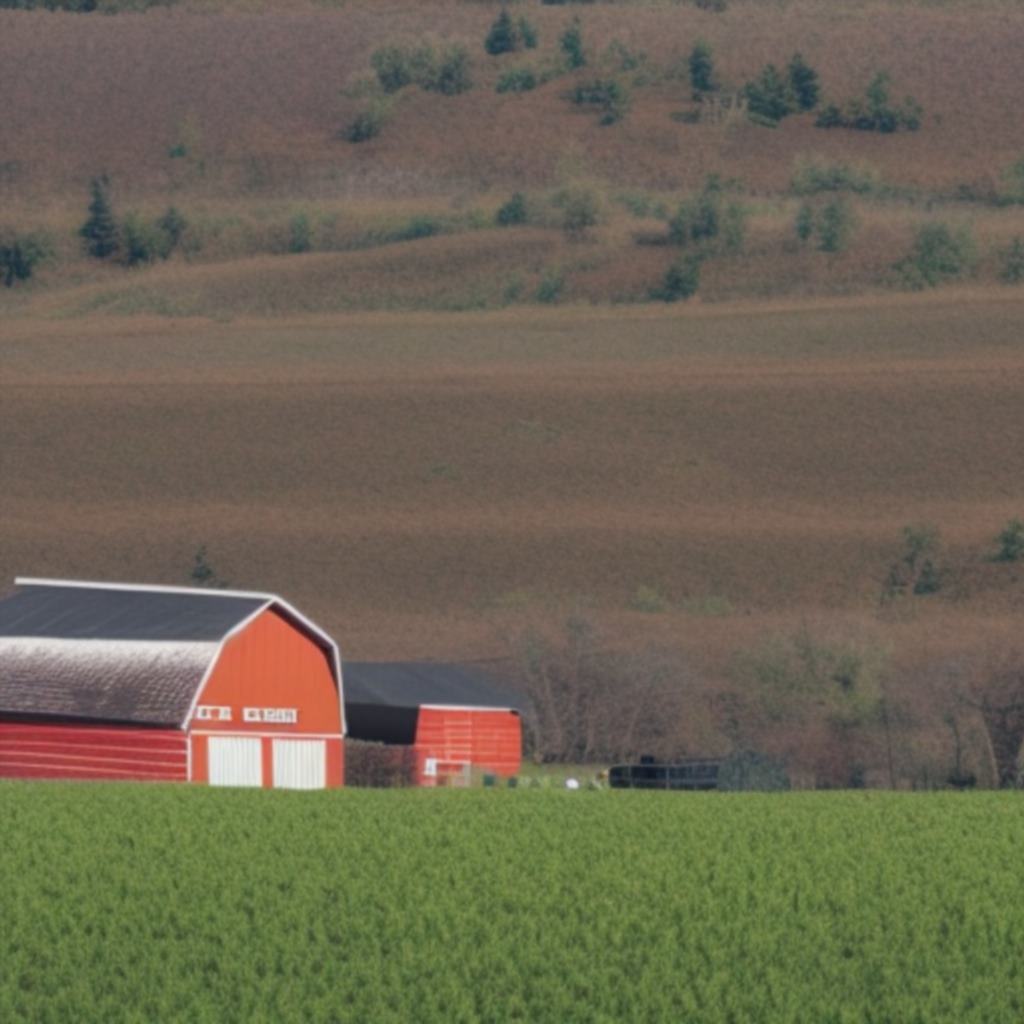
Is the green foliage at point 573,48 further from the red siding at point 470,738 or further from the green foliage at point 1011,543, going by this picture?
the red siding at point 470,738

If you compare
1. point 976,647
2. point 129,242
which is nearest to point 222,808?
point 976,647

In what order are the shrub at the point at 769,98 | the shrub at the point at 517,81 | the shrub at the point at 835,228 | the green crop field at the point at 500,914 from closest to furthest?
the green crop field at the point at 500,914
the shrub at the point at 835,228
the shrub at the point at 769,98
the shrub at the point at 517,81

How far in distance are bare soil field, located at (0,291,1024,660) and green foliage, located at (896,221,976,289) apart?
5201 millimetres

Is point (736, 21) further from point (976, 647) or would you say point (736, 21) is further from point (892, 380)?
Answer: point (976, 647)

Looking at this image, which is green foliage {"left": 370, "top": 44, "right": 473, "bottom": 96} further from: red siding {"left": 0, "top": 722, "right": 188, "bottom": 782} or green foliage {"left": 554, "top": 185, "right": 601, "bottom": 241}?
red siding {"left": 0, "top": 722, "right": 188, "bottom": 782}

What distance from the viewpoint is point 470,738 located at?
50875mm

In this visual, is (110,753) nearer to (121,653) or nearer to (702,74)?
(121,653)

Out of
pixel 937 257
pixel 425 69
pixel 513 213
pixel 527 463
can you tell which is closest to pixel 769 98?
pixel 425 69

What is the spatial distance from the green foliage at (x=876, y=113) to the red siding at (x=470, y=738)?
91.5 m

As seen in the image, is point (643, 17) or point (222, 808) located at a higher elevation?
point (643, 17)

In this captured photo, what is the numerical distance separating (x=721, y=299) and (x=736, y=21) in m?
57.3

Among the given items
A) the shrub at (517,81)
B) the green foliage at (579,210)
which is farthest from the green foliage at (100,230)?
the shrub at (517,81)

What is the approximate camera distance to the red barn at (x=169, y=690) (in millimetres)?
38812

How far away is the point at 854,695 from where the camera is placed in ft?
174
